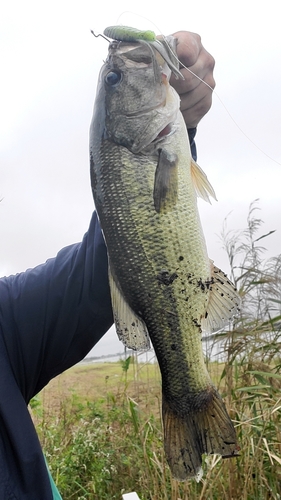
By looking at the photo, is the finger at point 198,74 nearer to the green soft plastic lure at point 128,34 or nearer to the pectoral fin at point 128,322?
the green soft plastic lure at point 128,34

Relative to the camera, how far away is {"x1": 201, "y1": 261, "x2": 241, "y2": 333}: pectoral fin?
66.3 inches

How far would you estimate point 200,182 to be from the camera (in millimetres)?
1774

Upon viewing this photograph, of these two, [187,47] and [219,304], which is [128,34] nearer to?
[187,47]

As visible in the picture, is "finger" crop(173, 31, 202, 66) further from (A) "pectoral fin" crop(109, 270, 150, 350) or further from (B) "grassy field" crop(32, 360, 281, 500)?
(B) "grassy field" crop(32, 360, 281, 500)

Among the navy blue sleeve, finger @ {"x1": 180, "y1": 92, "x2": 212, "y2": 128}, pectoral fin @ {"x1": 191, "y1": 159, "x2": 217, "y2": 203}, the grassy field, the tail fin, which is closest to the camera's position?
the tail fin

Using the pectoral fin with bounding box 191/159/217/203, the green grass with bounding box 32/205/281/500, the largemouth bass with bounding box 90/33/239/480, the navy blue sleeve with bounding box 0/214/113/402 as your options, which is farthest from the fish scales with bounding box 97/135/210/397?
the green grass with bounding box 32/205/281/500

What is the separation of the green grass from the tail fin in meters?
1.26

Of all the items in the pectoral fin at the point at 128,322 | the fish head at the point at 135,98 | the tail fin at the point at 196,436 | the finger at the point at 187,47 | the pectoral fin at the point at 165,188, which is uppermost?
the finger at the point at 187,47

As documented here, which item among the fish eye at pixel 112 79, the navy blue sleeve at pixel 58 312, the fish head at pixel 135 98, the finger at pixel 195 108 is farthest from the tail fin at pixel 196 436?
the fish eye at pixel 112 79

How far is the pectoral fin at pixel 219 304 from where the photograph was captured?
66.3 inches

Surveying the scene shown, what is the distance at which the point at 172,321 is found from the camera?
1.65 meters

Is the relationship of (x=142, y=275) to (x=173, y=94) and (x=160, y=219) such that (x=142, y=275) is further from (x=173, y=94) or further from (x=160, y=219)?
(x=173, y=94)

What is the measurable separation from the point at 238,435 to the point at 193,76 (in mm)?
2370

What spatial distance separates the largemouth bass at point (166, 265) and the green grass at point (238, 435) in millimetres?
1274
